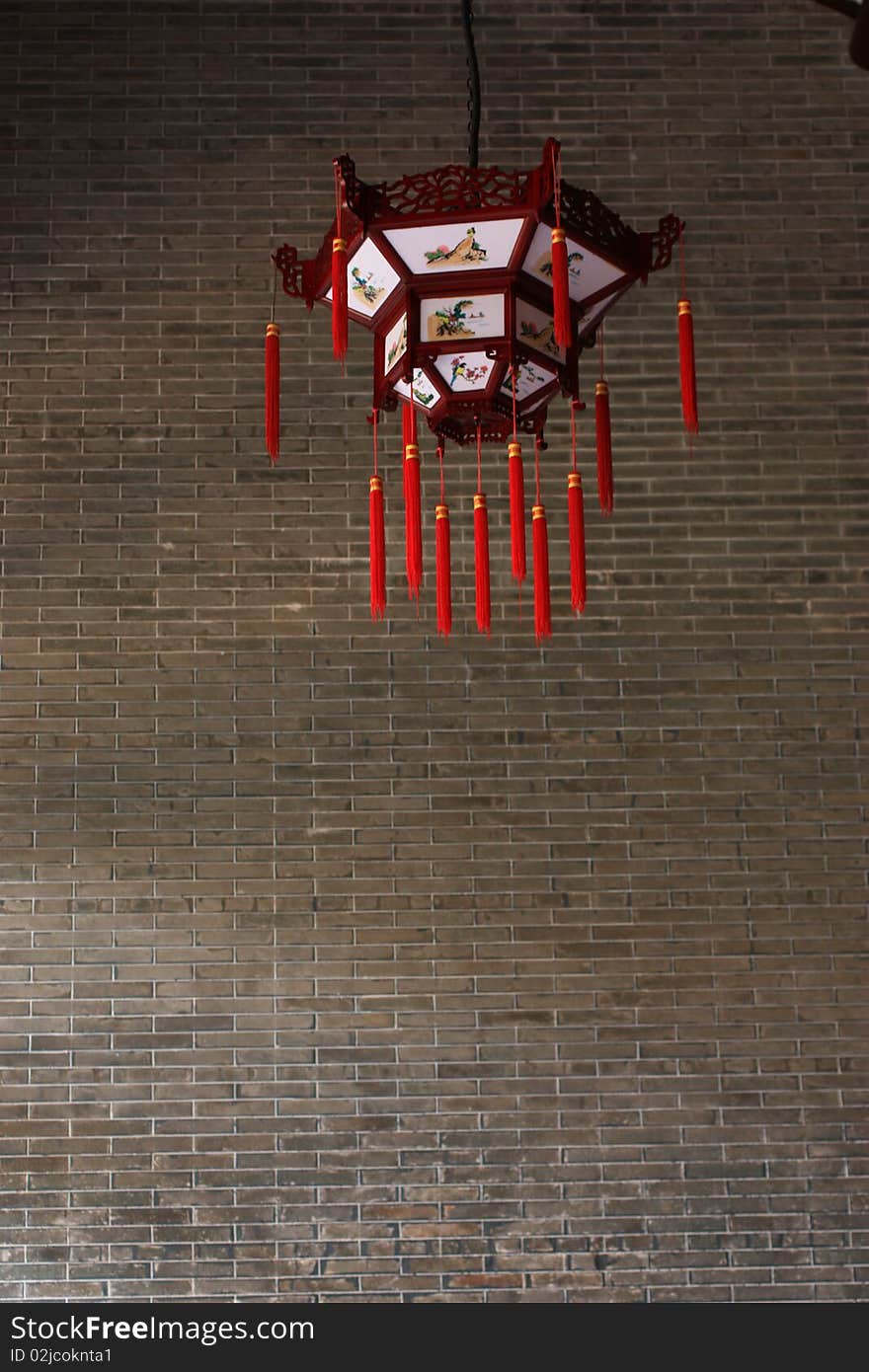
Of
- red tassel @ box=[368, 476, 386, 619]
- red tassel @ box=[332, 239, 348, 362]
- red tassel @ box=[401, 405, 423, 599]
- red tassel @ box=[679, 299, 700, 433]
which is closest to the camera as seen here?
red tassel @ box=[332, 239, 348, 362]

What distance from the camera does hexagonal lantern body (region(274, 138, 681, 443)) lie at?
3.66 metres

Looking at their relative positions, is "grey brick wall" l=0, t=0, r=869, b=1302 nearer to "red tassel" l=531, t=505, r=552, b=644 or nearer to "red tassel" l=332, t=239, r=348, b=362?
"red tassel" l=531, t=505, r=552, b=644

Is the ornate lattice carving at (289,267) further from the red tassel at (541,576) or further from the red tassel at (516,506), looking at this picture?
the red tassel at (541,576)

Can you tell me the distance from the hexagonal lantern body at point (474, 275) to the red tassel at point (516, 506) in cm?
13

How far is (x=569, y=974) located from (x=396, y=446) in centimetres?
222

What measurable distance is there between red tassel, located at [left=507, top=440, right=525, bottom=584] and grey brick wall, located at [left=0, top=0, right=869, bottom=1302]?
1719 millimetres

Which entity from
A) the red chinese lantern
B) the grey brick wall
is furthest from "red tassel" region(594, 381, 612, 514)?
the grey brick wall

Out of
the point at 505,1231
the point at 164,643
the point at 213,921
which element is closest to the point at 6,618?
the point at 164,643

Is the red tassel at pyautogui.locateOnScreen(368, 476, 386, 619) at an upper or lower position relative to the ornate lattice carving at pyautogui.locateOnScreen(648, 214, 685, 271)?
lower

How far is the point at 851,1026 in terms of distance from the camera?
5.57 meters

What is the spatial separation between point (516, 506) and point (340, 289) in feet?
2.44

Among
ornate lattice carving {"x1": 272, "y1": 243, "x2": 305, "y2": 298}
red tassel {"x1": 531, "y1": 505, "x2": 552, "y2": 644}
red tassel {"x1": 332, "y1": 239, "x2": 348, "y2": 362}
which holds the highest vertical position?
ornate lattice carving {"x1": 272, "y1": 243, "x2": 305, "y2": 298}

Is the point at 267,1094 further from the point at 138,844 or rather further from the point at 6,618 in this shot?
the point at 6,618

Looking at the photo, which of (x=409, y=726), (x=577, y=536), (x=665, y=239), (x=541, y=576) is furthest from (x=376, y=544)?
(x=409, y=726)
